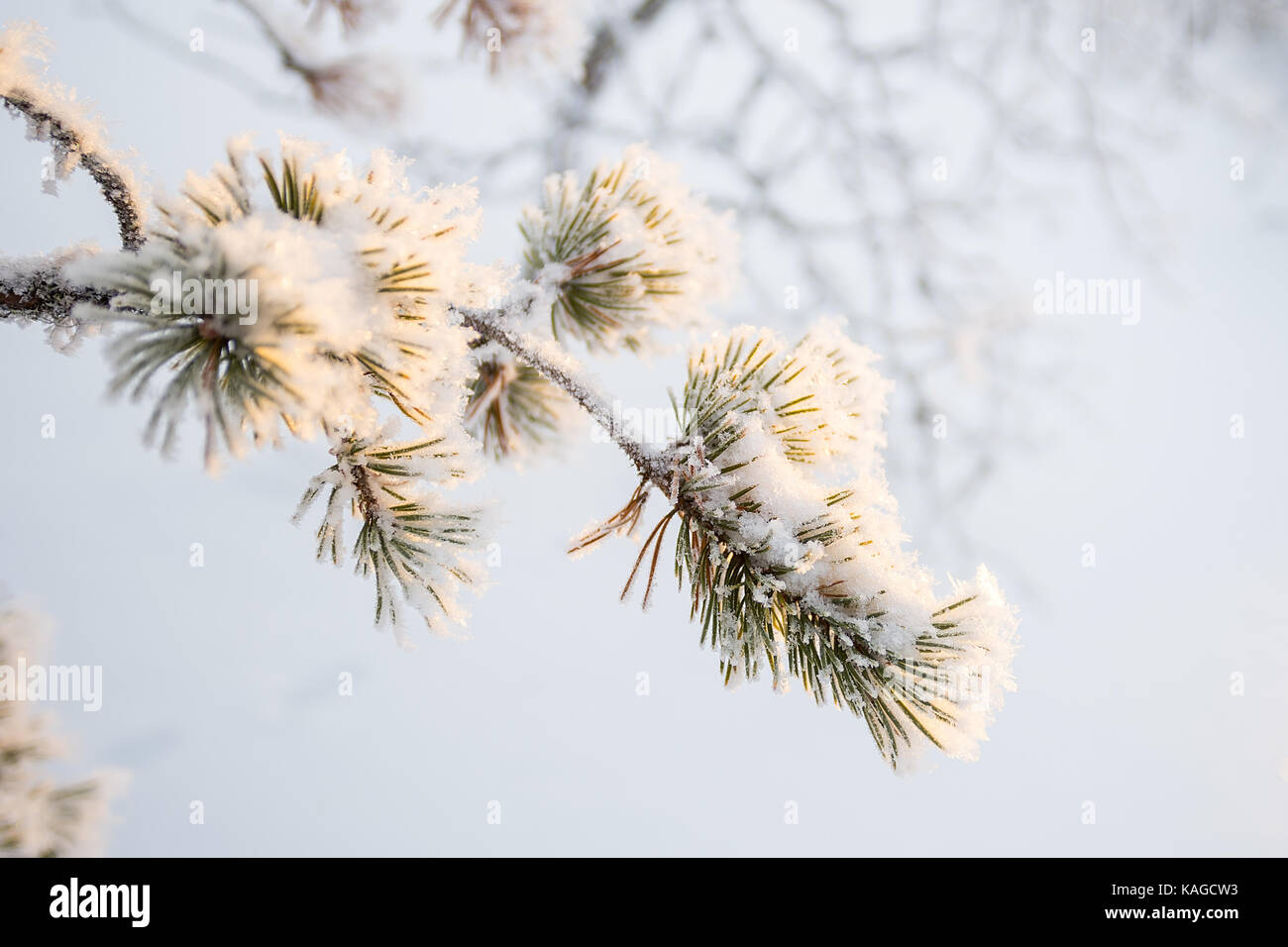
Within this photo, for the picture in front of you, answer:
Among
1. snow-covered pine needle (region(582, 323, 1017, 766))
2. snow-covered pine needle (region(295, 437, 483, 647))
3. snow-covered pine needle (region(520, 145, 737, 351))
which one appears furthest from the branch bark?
snow-covered pine needle (region(582, 323, 1017, 766))

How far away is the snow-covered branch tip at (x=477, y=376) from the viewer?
0.37m

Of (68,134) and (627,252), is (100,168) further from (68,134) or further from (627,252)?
(627,252)

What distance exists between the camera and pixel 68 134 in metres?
0.54

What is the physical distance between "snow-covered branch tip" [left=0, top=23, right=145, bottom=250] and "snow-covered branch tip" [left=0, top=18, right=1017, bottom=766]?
13cm

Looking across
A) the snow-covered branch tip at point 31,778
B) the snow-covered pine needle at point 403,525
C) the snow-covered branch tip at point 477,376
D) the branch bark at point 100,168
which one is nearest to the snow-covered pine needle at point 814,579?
the snow-covered branch tip at point 477,376

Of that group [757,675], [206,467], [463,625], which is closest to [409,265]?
[206,467]

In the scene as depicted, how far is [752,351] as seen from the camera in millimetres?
617

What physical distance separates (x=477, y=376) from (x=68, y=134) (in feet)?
1.30

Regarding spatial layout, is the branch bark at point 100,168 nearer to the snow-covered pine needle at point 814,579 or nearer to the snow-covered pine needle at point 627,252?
the snow-covered pine needle at point 627,252

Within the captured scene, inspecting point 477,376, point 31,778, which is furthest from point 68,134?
point 31,778
